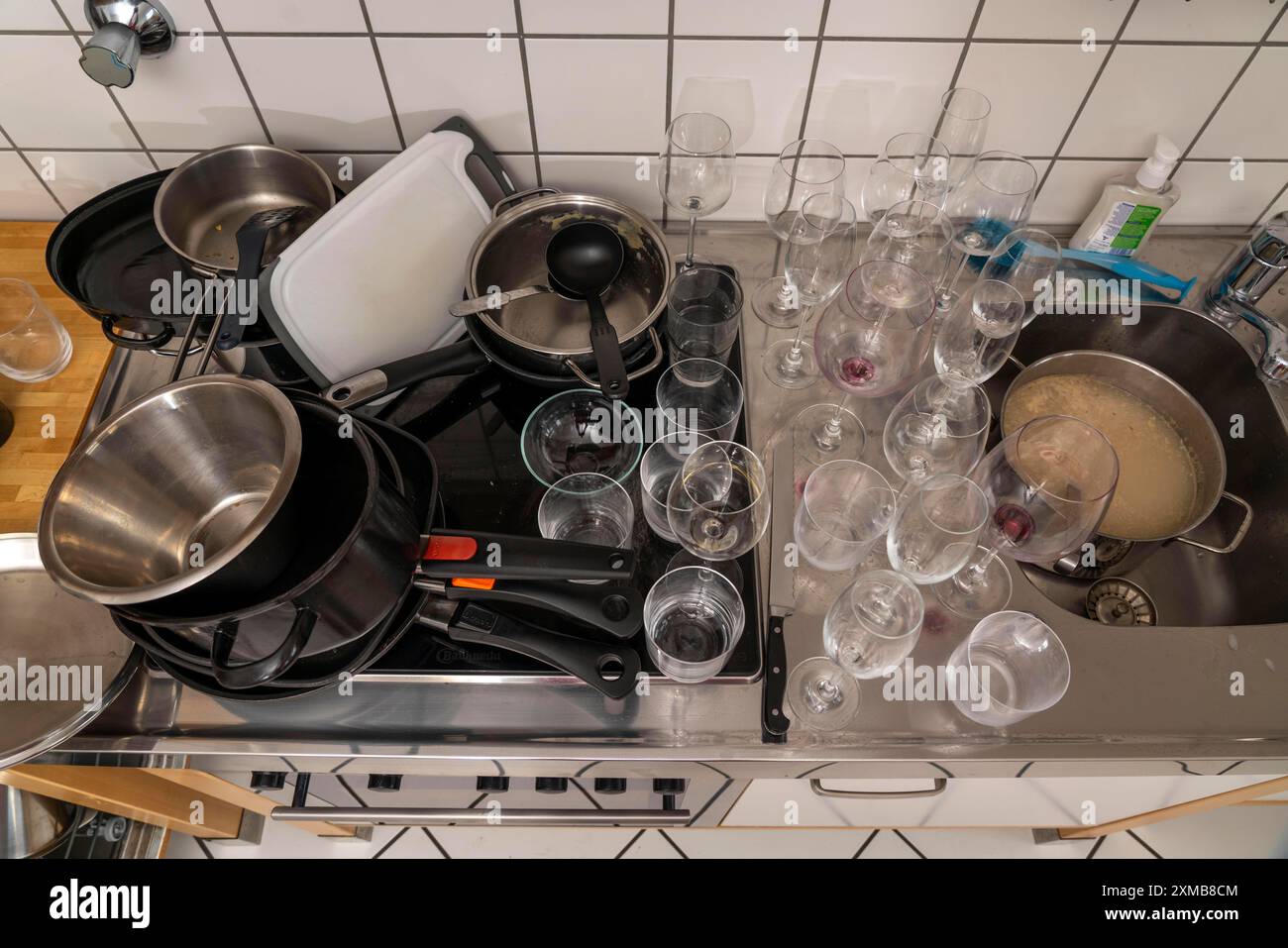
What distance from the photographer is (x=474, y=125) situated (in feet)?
3.29

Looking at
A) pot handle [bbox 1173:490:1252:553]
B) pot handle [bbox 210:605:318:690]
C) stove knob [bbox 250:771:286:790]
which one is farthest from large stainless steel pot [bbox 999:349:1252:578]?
stove knob [bbox 250:771:286:790]

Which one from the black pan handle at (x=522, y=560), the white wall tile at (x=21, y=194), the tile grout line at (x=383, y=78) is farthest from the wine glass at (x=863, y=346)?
the white wall tile at (x=21, y=194)

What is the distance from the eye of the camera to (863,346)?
38.8 inches

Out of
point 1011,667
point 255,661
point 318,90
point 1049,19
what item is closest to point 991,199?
point 1049,19

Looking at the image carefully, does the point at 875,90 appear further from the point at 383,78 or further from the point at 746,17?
the point at 383,78

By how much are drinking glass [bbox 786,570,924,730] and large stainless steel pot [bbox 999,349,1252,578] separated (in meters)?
0.29

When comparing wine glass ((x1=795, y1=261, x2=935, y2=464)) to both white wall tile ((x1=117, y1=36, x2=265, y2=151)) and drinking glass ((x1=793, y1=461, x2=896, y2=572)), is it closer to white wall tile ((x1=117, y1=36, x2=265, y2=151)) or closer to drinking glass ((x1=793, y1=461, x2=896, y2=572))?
drinking glass ((x1=793, y1=461, x2=896, y2=572))

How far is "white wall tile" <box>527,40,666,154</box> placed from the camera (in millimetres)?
917

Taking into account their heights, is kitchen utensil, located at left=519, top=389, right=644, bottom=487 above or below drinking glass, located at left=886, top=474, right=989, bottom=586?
above

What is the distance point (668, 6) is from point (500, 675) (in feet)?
2.50

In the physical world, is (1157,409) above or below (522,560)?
above

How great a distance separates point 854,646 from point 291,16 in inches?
37.1

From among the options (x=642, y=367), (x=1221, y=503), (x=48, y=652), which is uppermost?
(x=642, y=367)
